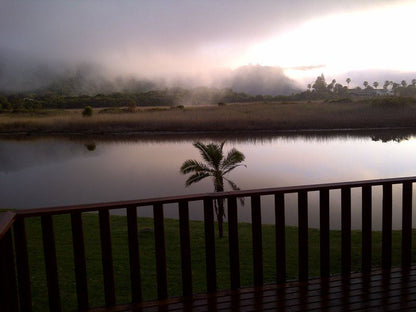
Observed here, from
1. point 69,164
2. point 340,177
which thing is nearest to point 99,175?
point 69,164

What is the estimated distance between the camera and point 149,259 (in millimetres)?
8773

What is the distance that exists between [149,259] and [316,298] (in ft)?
19.4

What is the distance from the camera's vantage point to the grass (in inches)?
271

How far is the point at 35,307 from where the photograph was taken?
604cm

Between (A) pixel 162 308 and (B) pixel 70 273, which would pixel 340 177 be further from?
Result: (A) pixel 162 308

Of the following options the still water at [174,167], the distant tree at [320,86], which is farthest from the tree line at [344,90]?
the still water at [174,167]

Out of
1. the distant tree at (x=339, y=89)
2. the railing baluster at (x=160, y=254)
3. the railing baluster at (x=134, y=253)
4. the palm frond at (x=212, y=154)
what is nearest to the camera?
the railing baluster at (x=134, y=253)

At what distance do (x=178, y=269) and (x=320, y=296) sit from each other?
4946mm

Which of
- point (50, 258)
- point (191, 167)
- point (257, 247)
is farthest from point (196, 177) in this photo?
point (50, 258)

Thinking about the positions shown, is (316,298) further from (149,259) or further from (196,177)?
(196,177)

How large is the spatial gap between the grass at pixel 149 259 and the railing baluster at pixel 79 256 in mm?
3130

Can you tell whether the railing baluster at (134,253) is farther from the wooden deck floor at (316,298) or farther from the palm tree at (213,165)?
the palm tree at (213,165)

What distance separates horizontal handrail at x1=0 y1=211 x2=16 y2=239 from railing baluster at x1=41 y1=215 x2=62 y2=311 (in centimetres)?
24

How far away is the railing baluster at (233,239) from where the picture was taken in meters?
3.51
